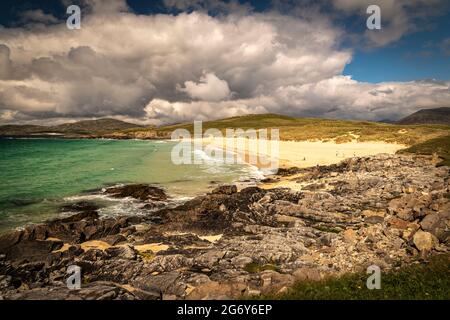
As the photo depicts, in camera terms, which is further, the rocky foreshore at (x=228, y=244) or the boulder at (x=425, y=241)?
the boulder at (x=425, y=241)

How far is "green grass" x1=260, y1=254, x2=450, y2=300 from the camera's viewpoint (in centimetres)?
913

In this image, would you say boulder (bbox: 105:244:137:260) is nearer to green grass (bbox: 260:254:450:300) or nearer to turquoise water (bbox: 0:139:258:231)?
green grass (bbox: 260:254:450:300)

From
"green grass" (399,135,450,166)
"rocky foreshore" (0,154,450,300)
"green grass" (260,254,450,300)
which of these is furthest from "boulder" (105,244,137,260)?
"green grass" (399,135,450,166)

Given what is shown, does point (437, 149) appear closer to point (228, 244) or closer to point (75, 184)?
point (228, 244)

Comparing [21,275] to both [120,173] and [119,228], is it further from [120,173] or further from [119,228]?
[120,173]

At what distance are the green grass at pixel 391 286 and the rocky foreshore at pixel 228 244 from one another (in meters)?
0.93

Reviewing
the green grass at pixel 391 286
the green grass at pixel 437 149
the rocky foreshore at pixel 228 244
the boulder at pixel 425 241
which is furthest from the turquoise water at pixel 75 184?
the green grass at pixel 437 149

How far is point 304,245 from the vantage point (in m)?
15.7

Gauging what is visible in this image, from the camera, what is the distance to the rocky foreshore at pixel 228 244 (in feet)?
Result: 38.6

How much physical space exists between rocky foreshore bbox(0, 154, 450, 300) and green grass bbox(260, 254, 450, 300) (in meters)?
0.93

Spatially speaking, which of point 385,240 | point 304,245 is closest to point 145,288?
point 304,245

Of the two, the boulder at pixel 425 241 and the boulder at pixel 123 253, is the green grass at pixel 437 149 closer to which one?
the boulder at pixel 425 241

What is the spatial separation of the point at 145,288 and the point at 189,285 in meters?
1.78
